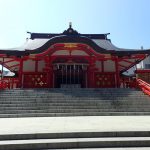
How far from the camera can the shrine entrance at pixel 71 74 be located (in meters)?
19.7

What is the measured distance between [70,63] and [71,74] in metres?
1.00

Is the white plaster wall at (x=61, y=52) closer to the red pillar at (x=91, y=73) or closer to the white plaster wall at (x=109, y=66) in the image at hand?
the red pillar at (x=91, y=73)

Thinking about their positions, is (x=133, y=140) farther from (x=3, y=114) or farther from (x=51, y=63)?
(x=51, y=63)

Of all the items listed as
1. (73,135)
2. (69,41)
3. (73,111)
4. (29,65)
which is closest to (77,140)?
(73,135)

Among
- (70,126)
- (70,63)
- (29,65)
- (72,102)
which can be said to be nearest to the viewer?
(70,126)

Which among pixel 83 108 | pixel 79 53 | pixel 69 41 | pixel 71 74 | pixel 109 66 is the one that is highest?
pixel 69 41

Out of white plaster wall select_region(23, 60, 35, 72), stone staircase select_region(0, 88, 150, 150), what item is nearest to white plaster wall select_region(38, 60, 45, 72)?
white plaster wall select_region(23, 60, 35, 72)

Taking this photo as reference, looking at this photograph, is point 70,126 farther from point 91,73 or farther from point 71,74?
point 71,74

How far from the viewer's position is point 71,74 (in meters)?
19.9

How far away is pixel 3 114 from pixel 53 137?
18.0ft

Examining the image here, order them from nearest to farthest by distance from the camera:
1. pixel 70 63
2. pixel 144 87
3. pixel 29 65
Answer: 1. pixel 144 87
2. pixel 70 63
3. pixel 29 65

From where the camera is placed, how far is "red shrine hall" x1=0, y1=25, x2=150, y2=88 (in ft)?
60.0

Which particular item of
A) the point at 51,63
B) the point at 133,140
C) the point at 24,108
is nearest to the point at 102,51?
the point at 51,63

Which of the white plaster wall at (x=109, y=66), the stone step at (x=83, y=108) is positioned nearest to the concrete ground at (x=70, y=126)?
the stone step at (x=83, y=108)
